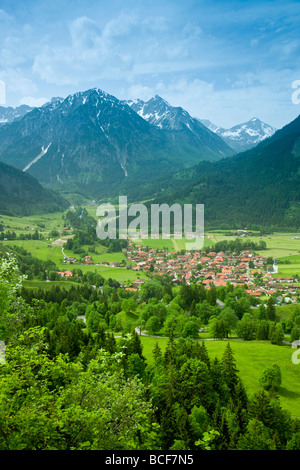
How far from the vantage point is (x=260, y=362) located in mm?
49031

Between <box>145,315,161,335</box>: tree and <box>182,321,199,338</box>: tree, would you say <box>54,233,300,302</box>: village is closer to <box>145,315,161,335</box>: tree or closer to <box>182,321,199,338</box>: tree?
<box>145,315,161,335</box>: tree

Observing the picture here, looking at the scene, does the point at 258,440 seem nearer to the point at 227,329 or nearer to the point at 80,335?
the point at 80,335

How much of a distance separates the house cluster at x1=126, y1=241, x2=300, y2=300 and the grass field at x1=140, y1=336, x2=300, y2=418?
4617 cm

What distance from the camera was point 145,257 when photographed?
154625mm

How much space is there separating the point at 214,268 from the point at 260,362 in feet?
277

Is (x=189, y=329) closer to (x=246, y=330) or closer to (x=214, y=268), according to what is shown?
(x=246, y=330)

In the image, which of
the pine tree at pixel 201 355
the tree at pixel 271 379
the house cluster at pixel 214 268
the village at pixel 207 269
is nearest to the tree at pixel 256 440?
the pine tree at pixel 201 355

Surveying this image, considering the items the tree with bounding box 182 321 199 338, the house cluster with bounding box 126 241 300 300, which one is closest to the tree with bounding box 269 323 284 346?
the tree with bounding box 182 321 199 338

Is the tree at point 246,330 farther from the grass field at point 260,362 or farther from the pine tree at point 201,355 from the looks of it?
the pine tree at point 201,355

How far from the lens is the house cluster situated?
10919cm

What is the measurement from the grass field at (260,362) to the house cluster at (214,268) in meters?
46.2

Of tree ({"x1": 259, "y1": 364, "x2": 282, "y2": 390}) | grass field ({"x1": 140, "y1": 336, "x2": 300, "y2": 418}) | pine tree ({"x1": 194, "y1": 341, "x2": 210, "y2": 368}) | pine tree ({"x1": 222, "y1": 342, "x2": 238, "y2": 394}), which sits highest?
pine tree ({"x1": 194, "y1": 341, "x2": 210, "y2": 368})
